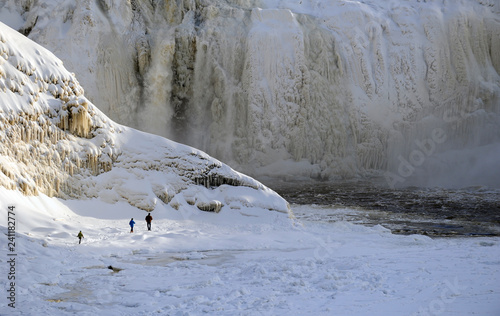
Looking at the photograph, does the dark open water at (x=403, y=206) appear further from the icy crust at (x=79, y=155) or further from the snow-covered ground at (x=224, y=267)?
the icy crust at (x=79, y=155)

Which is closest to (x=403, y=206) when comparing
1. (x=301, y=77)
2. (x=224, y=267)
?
(x=301, y=77)

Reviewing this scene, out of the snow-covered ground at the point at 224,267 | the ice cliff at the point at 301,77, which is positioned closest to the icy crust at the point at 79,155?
the snow-covered ground at the point at 224,267

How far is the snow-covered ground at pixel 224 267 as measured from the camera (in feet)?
35.2

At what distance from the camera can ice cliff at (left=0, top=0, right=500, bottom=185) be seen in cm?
3453

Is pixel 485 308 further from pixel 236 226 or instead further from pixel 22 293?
pixel 236 226

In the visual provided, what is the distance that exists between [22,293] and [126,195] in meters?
9.40

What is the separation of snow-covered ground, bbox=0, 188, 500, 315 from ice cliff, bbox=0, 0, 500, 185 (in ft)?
53.4

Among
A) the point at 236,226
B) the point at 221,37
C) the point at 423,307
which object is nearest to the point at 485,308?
the point at 423,307

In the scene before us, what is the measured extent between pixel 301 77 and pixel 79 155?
67.6ft

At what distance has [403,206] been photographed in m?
29.0

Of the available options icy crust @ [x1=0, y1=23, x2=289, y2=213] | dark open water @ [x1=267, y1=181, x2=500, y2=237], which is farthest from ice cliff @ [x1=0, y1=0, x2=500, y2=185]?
icy crust @ [x1=0, y1=23, x2=289, y2=213]

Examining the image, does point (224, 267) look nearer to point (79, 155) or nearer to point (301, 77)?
point (79, 155)

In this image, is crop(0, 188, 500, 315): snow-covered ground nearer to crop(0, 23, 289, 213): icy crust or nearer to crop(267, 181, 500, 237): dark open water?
crop(0, 23, 289, 213): icy crust

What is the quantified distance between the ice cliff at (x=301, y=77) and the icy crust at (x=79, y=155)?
44.6 feet
